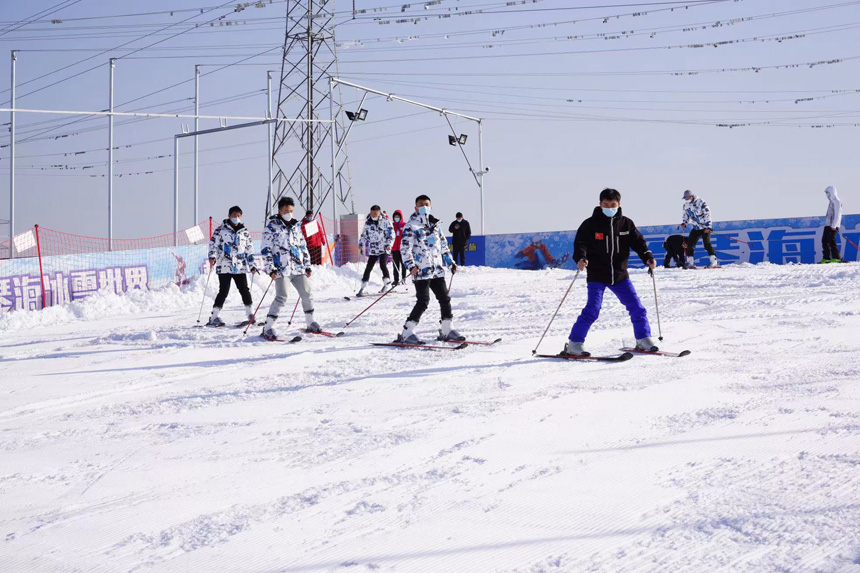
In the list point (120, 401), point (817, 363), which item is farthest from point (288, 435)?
point (817, 363)

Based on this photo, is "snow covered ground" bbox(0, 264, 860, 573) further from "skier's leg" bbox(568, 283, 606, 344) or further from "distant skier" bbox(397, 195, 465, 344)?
"distant skier" bbox(397, 195, 465, 344)

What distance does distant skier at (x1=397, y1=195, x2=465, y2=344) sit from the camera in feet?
26.8

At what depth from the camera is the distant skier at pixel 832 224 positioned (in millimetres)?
17141

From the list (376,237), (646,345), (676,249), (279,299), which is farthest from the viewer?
(676,249)

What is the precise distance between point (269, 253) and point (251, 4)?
1680cm

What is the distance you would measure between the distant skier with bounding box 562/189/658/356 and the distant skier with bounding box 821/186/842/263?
12434 millimetres

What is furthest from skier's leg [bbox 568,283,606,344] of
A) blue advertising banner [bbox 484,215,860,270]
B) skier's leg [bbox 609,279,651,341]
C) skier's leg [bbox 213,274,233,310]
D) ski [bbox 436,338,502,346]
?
blue advertising banner [bbox 484,215,860,270]

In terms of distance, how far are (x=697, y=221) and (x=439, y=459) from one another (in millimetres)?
15813

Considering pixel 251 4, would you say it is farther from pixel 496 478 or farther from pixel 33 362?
pixel 496 478

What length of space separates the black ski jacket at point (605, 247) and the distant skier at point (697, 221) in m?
12.0

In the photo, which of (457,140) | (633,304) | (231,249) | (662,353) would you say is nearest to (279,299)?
(231,249)

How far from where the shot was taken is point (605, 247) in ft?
22.9

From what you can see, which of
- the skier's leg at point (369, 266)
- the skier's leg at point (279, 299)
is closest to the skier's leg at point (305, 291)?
the skier's leg at point (279, 299)

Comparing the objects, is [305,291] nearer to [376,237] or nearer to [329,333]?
[329,333]
